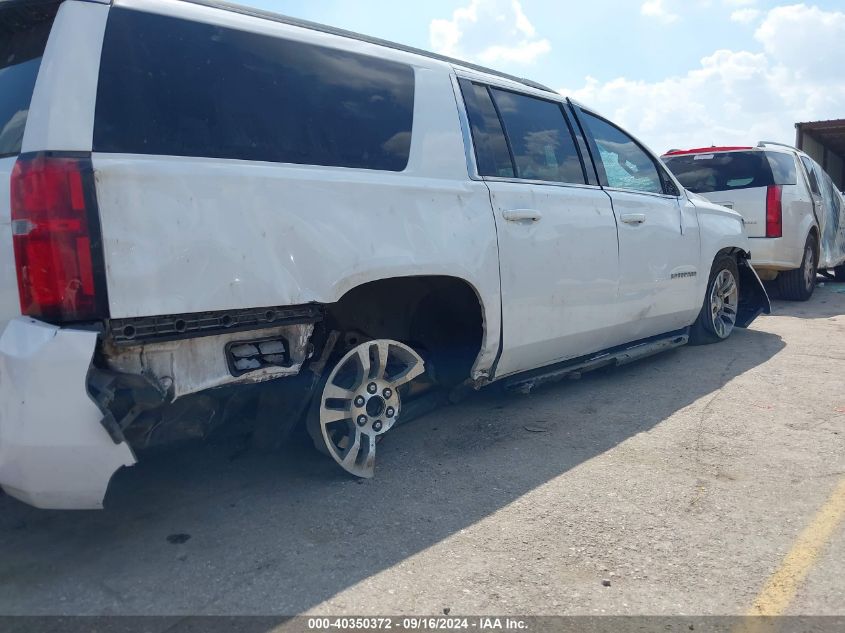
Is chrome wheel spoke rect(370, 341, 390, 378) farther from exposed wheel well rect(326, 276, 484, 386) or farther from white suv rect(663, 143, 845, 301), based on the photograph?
white suv rect(663, 143, 845, 301)

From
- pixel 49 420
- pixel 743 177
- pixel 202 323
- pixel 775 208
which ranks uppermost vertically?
pixel 743 177

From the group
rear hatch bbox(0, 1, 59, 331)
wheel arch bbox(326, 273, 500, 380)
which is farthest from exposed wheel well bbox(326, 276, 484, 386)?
rear hatch bbox(0, 1, 59, 331)

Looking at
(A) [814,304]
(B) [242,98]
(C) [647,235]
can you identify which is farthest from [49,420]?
(A) [814,304]

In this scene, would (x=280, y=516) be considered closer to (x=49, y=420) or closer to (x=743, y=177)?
(x=49, y=420)

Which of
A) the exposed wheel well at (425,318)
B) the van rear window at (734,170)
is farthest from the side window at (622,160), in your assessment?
the van rear window at (734,170)

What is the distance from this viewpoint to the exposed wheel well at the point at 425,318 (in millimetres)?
3354

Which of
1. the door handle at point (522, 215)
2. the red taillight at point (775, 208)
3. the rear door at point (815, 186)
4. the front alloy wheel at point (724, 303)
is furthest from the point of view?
the rear door at point (815, 186)

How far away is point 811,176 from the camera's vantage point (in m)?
9.09

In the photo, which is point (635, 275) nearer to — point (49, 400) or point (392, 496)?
point (392, 496)

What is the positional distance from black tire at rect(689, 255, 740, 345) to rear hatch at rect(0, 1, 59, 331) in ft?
16.5

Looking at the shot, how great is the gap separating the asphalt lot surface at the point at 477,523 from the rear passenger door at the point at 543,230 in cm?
53

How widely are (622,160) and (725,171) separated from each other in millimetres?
4055

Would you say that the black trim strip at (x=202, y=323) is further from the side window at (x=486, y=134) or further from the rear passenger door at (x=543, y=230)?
the side window at (x=486, y=134)

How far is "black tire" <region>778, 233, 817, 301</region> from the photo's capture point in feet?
27.9
